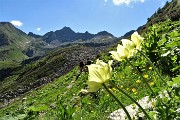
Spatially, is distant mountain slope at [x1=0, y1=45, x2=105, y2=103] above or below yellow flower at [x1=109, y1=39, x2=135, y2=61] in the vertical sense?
below

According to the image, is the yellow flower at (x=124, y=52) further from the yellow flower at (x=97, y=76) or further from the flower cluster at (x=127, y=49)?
the yellow flower at (x=97, y=76)

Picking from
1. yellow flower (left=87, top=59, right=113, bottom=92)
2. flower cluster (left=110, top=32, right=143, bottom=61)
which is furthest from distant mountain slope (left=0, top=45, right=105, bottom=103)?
yellow flower (left=87, top=59, right=113, bottom=92)

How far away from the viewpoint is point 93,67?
2682 mm

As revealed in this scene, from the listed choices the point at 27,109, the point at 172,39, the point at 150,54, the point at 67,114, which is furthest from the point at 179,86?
the point at 150,54

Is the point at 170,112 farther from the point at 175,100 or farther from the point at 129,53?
the point at 129,53

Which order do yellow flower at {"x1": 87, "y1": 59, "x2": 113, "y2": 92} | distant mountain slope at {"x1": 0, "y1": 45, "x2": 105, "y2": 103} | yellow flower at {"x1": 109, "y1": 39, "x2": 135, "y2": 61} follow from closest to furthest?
yellow flower at {"x1": 87, "y1": 59, "x2": 113, "y2": 92} < yellow flower at {"x1": 109, "y1": 39, "x2": 135, "y2": 61} < distant mountain slope at {"x1": 0, "y1": 45, "x2": 105, "y2": 103}

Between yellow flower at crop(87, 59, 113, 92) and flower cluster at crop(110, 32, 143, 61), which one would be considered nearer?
yellow flower at crop(87, 59, 113, 92)

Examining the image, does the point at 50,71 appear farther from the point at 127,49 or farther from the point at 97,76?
the point at 97,76

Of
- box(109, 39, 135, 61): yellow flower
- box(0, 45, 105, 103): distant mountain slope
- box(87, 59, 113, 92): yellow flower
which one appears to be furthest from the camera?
box(0, 45, 105, 103): distant mountain slope

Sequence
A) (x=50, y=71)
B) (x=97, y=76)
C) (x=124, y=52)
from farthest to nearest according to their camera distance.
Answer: (x=50, y=71) < (x=124, y=52) < (x=97, y=76)

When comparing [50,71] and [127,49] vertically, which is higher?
[127,49]

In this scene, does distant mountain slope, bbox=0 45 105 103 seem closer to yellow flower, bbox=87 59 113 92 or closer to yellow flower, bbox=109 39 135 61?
yellow flower, bbox=109 39 135 61

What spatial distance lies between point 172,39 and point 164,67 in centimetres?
693

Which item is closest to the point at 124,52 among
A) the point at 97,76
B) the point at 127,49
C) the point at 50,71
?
the point at 127,49
